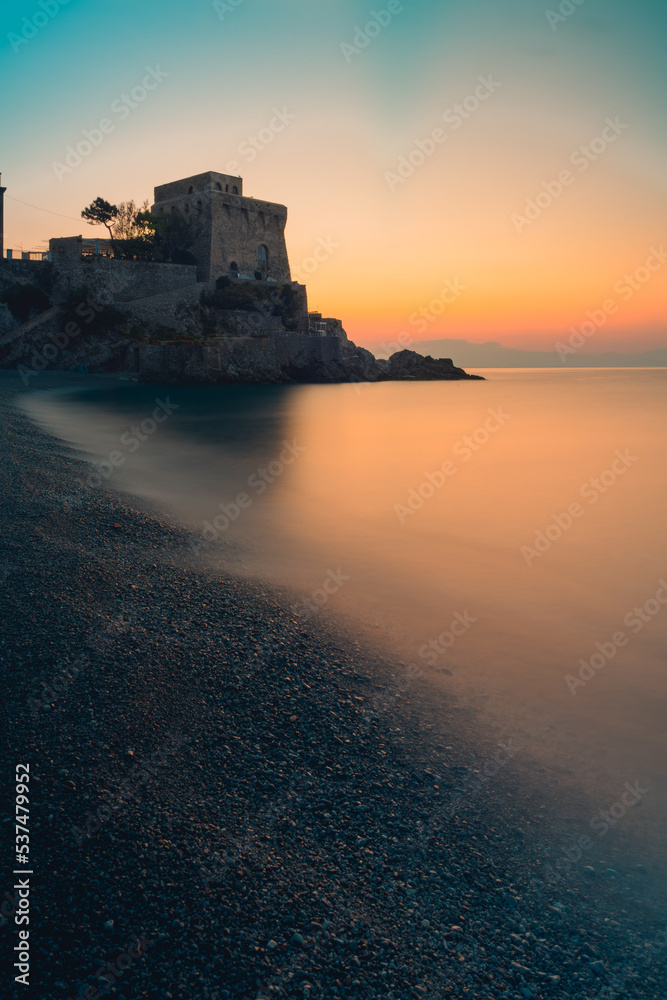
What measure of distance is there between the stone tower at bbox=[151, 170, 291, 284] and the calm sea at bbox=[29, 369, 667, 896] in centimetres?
2851

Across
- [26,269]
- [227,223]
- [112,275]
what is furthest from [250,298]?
[26,269]

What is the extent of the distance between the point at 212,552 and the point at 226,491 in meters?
4.11

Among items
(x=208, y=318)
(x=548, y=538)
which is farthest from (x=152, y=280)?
(x=548, y=538)

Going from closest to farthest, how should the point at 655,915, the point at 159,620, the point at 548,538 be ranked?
the point at 655,915
the point at 159,620
the point at 548,538

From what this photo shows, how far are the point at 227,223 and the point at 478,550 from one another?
4533 centimetres

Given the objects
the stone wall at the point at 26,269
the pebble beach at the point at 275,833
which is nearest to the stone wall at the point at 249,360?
the stone wall at the point at 26,269

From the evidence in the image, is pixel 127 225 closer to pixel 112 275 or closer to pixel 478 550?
pixel 112 275

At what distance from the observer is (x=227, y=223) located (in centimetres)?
4584

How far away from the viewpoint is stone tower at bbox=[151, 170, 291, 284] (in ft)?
147

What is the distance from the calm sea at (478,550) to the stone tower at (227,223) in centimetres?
2851

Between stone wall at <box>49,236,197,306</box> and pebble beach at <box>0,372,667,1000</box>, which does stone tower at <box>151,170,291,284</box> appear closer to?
stone wall at <box>49,236,197,306</box>

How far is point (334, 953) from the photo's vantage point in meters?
2.05

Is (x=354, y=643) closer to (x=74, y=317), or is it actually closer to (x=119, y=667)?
(x=119, y=667)

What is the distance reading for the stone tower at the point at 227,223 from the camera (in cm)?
4484
